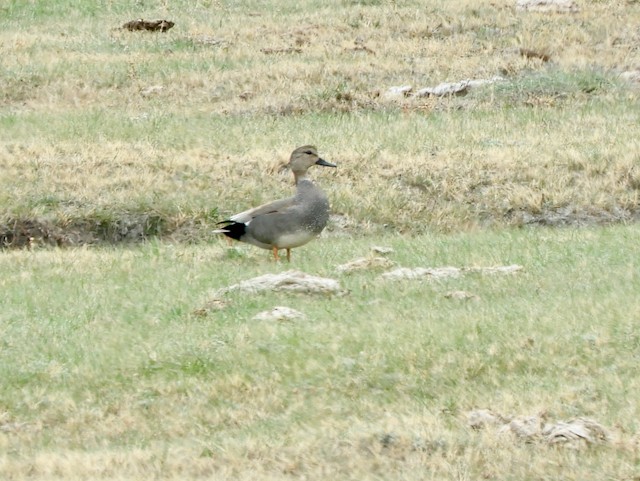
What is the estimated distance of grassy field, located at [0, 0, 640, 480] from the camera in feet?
28.1

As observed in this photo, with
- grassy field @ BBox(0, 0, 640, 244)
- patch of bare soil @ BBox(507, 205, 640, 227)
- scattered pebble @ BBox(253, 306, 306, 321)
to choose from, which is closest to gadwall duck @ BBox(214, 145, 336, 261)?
scattered pebble @ BBox(253, 306, 306, 321)

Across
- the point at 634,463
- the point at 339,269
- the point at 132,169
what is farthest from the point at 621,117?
the point at 634,463

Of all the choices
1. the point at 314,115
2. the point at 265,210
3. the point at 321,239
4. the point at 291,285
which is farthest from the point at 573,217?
the point at 291,285

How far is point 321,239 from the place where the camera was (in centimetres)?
1623

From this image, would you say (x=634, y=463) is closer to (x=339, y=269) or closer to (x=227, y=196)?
(x=339, y=269)

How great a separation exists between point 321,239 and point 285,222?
2.91 m

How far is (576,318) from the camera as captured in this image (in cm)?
1035

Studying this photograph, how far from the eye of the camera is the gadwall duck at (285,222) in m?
13.4

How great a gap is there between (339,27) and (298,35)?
1.14 meters

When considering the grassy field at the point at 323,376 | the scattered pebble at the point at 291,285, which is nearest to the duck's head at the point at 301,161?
the grassy field at the point at 323,376

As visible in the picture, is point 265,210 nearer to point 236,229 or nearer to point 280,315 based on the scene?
point 236,229

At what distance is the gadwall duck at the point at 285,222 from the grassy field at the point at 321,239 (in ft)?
1.06

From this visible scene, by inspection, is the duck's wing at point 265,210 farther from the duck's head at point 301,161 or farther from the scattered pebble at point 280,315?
the scattered pebble at point 280,315

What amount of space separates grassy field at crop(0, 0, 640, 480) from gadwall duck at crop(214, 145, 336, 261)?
0.32 meters
